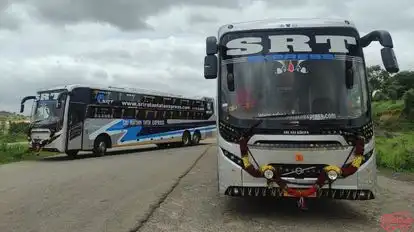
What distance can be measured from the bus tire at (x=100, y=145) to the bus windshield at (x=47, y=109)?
8.19 ft

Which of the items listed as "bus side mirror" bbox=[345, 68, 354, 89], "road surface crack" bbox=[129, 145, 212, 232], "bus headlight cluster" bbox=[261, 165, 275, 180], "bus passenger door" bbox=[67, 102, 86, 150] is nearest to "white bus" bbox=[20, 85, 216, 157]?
"bus passenger door" bbox=[67, 102, 86, 150]

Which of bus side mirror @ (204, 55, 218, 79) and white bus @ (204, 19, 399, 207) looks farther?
bus side mirror @ (204, 55, 218, 79)

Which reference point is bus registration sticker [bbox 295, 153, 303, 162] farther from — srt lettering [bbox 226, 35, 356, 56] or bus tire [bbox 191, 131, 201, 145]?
bus tire [bbox 191, 131, 201, 145]

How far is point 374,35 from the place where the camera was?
7.62m

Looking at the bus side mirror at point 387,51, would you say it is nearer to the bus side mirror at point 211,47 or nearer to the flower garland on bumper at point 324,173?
the flower garland on bumper at point 324,173

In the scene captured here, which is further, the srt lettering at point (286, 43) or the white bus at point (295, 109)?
the srt lettering at point (286, 43)

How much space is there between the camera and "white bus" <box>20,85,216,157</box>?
20.4 meters

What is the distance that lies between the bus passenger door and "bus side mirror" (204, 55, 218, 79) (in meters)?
13.9

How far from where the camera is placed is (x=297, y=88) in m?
7.49

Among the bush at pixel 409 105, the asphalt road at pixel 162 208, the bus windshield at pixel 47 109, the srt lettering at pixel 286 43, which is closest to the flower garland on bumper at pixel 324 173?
the asphalt road at pixel 162 208

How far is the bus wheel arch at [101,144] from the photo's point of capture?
2218 cm

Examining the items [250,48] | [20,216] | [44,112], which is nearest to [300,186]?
[250,48]

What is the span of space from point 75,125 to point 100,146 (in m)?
1.99

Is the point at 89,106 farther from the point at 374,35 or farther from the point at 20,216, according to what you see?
the point at 374,35
